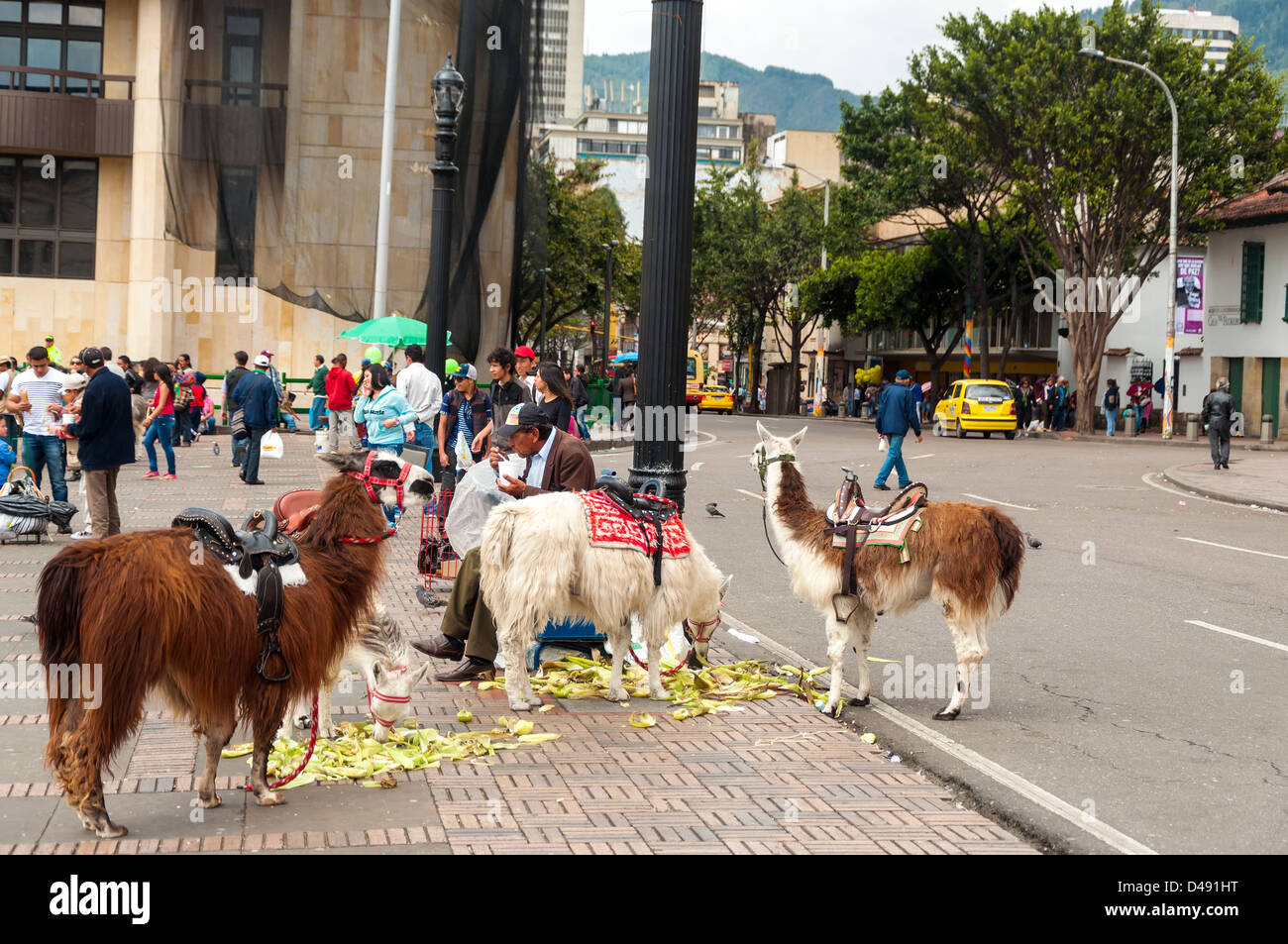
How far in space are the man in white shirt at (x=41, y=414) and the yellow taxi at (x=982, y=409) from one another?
30561 millimetres

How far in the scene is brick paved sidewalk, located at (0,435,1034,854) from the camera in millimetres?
5359

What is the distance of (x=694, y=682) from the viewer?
8.27 metres

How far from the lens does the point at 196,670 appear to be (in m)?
5.28

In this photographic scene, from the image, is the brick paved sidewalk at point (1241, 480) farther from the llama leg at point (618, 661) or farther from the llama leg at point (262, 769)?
the llama leg at point (262, 769)

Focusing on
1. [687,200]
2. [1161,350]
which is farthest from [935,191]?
[687,200]

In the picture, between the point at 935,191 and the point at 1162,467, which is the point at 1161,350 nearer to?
the point at 935,191

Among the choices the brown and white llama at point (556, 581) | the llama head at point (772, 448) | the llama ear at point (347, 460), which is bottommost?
the brown and white llama at point (556, 581)

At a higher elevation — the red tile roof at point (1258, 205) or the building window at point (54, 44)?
the building window at point (54, 44)

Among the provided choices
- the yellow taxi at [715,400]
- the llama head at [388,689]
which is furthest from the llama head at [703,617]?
the yellow taxi at [715,400]

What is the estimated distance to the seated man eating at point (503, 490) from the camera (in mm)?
8203

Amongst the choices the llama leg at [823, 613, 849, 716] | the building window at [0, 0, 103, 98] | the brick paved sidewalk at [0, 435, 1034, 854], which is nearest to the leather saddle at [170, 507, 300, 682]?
the brick paved sidewalk at [0, 435, 1034, 854]

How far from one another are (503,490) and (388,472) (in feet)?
5.56

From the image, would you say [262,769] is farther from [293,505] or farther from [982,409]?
[982,409]
